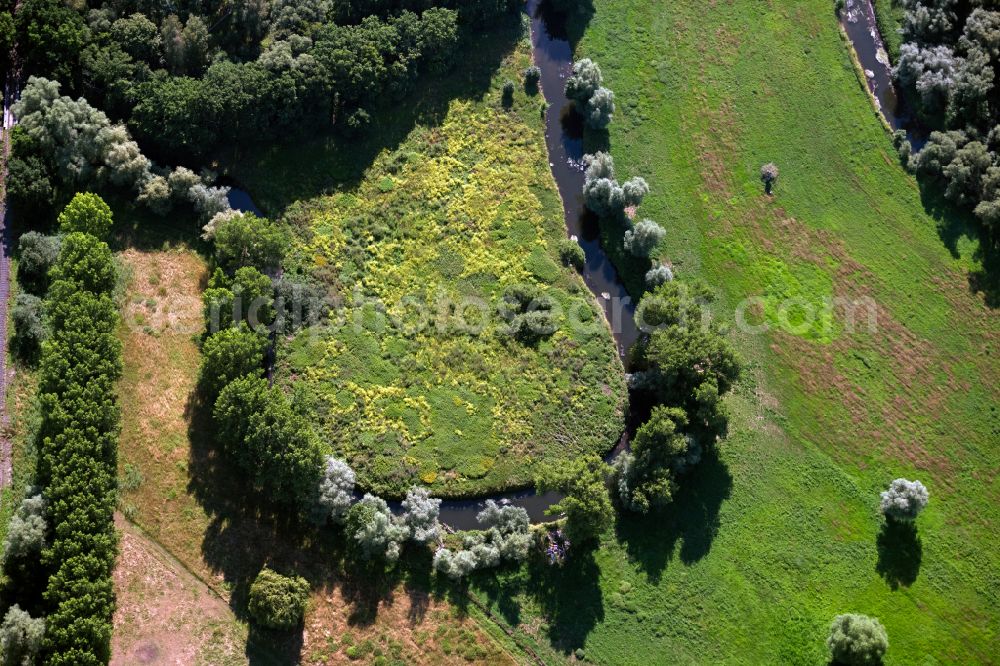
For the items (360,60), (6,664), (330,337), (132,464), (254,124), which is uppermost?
(360,60)

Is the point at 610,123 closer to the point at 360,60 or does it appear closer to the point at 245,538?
the point at 360,60

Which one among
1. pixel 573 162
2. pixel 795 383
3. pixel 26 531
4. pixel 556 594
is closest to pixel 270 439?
pixel 26 531

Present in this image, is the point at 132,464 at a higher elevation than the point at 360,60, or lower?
lower

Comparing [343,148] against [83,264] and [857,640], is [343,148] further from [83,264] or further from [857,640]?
[857,640]

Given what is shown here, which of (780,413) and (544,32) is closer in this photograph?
(780,413)

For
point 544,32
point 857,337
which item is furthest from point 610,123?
point 857,337

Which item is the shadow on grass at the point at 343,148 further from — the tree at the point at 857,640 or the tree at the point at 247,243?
the tree at the point at 857,640
